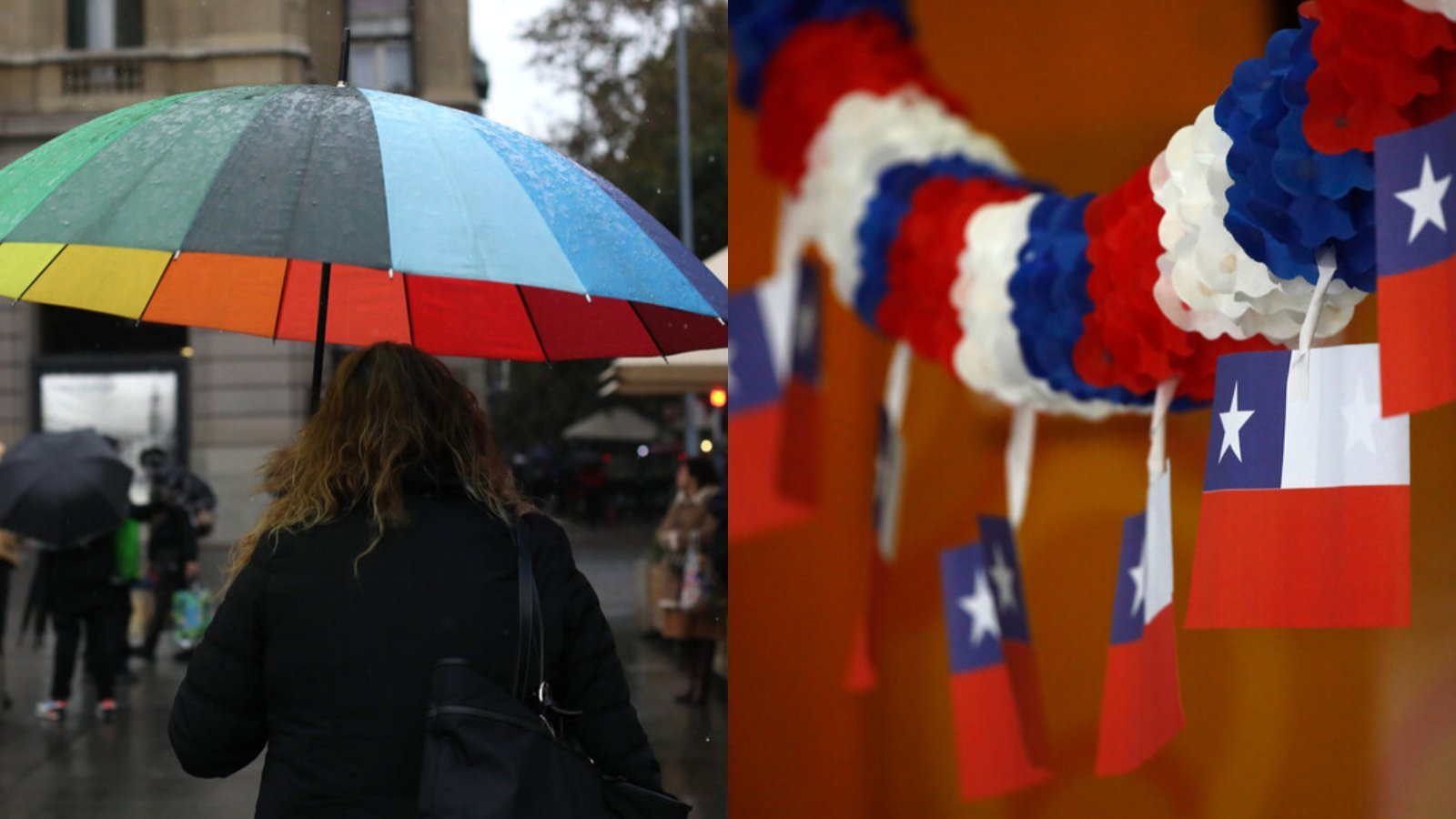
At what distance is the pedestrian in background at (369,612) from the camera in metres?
2.41

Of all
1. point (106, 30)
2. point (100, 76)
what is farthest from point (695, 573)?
point (106, 30)

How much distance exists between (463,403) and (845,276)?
0.94 m

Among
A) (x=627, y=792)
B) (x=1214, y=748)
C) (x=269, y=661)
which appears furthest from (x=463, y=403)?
(x=1214, y=748)

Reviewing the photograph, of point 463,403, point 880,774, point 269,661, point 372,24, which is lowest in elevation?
point 880,774

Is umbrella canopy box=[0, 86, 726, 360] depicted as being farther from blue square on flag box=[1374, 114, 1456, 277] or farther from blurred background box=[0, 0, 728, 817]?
blurred background box=[0, 0, 728, 817]

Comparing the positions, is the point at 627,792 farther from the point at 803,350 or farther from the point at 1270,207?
the point at 1270,207

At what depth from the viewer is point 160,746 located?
7875 millimetres

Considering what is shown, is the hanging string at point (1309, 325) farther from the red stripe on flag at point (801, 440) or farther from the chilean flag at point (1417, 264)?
the red stripe on flag at point (801, 440)

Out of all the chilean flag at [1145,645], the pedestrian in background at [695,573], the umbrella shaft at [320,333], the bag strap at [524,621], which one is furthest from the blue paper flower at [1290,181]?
the pedestrian in background at [695,573]

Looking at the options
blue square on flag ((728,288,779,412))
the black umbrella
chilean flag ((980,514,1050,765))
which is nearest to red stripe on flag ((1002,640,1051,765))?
chilean flag ((980,514,1050,765))

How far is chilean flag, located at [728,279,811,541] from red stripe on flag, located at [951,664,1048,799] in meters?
0.47

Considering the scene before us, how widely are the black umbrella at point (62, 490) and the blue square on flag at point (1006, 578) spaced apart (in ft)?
20.9

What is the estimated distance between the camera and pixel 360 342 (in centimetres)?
356

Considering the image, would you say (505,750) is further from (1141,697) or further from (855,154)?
(855,154)
